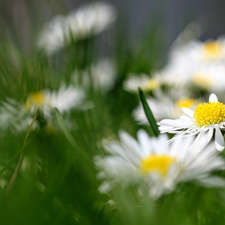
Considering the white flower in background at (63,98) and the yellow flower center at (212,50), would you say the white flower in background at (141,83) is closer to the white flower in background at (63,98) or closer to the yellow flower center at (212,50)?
the white flower in background at (63,98)

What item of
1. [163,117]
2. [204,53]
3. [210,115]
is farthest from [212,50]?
[210,115]

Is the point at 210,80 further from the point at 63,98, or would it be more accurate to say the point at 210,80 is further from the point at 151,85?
the point at 63,98

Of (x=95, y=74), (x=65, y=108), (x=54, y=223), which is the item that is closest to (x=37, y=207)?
(x=54, y=223)

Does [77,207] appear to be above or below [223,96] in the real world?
below

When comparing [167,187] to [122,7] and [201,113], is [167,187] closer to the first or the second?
[201,113]

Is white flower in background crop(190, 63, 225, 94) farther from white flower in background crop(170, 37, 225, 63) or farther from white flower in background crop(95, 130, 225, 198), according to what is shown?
white flower in background crop(95, 130, 225, 198)

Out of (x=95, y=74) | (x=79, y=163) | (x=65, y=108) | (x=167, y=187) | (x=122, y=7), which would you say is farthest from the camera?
(x=122, y=7)

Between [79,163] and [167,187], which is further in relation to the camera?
[79,163]
